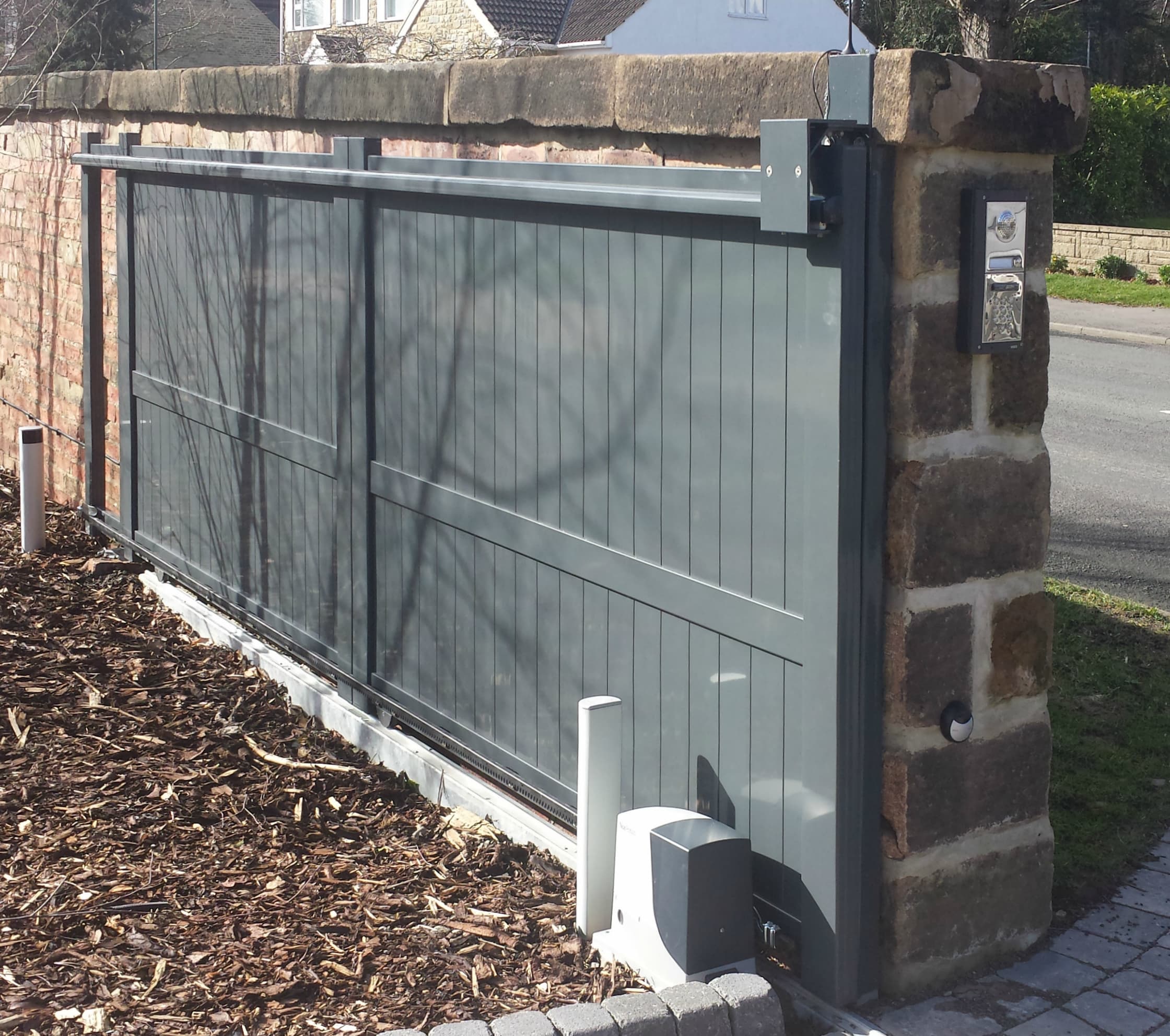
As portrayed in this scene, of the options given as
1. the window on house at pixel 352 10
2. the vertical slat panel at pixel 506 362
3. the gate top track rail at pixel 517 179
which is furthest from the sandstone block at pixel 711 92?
the window on house at pixel 352 10

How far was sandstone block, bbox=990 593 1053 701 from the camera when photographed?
11.6 ft

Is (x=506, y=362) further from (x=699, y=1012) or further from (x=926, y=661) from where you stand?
(x=699, y=1012)

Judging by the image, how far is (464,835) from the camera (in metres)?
4.62

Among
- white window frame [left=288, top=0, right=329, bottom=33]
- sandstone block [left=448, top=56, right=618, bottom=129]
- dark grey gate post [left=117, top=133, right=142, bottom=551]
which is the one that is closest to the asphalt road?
sandstone block [left=448, top=56, right=618, bottom=129]

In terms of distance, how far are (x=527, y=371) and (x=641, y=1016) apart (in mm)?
1966

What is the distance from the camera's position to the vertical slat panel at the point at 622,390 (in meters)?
3.89

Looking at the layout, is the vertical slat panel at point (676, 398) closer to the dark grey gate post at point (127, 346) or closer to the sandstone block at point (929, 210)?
the sandstone block at point (929, 210)

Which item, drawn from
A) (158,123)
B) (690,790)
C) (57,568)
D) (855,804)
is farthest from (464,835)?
(158,123)

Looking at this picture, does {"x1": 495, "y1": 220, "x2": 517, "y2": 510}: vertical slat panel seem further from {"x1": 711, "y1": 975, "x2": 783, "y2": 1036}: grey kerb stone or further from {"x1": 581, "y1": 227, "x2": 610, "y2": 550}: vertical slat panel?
{"x1": 711, "y1": 975, "x2": 783, "y2": 1036}: grey kerb stone

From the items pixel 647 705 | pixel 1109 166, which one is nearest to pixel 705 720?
pixel 647 705

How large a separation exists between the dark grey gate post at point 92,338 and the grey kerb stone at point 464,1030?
5815 mm

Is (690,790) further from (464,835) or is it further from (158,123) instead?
(158,123)

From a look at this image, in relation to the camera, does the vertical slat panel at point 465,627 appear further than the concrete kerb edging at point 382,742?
Yes

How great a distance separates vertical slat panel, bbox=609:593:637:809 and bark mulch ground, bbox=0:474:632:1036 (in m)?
0.39
